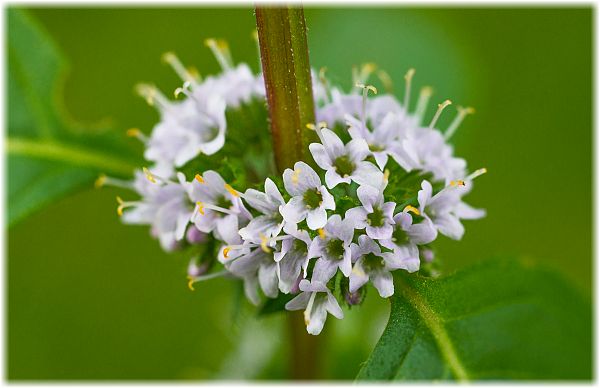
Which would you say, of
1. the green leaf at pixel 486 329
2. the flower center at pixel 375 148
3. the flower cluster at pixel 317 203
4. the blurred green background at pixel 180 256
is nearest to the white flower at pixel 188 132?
the flower cluster at pixel 317 203

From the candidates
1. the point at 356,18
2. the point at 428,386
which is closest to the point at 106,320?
the point at 356,18

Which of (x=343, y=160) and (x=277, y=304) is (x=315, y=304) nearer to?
(x=277, y=304)

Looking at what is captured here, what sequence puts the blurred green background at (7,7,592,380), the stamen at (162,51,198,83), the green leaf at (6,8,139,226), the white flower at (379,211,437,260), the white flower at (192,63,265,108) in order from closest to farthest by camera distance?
1. the white flower at (379,211,437,260)
2. the white flower at (192,63,265,108)
3. the stamen at (162,51,198,83)
4. the green leaf at (6,8,139,226)
5. the blurred green background at (7,7,592,380)

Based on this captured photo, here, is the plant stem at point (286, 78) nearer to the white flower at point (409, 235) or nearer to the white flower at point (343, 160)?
the white flower at point (343, 160)

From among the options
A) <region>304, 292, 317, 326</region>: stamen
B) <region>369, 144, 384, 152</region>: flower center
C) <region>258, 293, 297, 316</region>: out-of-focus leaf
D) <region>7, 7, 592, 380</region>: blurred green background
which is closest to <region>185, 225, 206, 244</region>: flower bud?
<region>258, 293, 297, 316</region>: out-of-focus leaf

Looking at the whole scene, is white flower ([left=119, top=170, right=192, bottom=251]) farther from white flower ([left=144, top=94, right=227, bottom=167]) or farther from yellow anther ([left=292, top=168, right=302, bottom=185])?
yellow anther ([left=292, top=168, right=302, bottom=185])

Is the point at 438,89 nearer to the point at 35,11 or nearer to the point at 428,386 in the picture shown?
the point at 428,386
